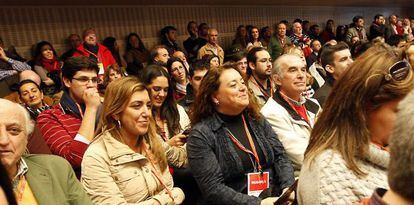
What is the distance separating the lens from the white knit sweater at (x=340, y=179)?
1.11 meters

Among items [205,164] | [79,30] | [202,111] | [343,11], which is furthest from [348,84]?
[343,11]

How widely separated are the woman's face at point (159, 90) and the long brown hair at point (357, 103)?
1905mm

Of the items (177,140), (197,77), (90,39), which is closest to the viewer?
(177,140)

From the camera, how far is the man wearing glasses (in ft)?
7.34

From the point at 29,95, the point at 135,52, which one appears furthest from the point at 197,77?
the point at 135,52

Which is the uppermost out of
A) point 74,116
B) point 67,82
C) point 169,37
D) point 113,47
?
point 169,37

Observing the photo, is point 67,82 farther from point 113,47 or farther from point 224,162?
point 113,47

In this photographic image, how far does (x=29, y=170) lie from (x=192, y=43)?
6.16 metres

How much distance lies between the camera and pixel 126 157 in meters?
2.03

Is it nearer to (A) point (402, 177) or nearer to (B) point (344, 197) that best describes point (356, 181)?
(B) point (344, 197)

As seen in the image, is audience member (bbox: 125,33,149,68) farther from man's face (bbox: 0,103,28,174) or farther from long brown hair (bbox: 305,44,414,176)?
long brown hair (bbox: 305,44,414,176)

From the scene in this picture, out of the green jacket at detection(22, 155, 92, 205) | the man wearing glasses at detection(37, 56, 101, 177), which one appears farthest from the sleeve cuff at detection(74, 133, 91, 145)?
the green jacket at detection(22, 155, 92, 205)

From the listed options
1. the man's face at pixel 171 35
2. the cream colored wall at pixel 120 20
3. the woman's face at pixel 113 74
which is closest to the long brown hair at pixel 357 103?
the woman's face at pixel 113 74

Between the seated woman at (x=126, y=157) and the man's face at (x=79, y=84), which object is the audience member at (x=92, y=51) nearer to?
the man's face at (x=79, y=84)
